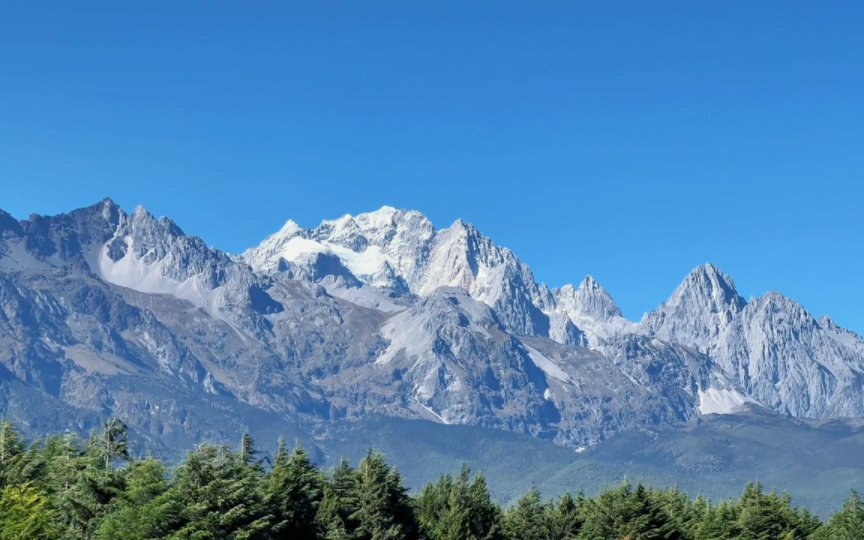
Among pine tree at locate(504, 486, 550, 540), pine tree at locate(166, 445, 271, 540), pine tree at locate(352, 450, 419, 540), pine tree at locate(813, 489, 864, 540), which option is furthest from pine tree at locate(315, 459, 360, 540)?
pine tree at locate(813, 489, 864, 540)

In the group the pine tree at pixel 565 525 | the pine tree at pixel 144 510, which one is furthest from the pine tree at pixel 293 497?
the pine tree at pixel 565 525

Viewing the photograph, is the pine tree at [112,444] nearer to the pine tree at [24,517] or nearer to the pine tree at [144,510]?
the pine tree at [24,517]

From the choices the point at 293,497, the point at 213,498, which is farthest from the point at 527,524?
the point at 213,498

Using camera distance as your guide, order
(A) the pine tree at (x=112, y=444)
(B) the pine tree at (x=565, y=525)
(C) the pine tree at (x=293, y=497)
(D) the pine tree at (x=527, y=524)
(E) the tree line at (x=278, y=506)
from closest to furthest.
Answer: (E) the tree line at (x=278, y=506), (A) the pine tree at (x=112, y=444), (C) the pine tree at (x=293, y=497), (D) the pine tree at (x=527, y=524), (B) the pine tree at (x=565, y=525)

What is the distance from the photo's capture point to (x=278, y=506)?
119 metres

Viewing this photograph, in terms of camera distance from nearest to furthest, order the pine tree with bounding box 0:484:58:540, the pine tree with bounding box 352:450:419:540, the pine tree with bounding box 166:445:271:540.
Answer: the pine tree with bounding box 0:484:58:540
the pine tree with bounding box 166:445:271:540
the pine tree with bounding box 352:450:419:540

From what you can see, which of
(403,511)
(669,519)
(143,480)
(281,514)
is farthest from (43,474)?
(669,519)

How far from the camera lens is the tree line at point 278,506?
8694 cm

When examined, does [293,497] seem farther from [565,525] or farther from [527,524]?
[565,525]

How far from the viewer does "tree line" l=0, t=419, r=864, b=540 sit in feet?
285

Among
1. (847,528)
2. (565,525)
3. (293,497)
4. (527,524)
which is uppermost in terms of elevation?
(527,524)

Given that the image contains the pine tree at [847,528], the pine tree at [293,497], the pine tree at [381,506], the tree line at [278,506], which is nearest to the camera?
the tree line at [278,506]

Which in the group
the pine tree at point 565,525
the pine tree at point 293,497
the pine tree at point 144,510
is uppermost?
the pine tree at point 565,525

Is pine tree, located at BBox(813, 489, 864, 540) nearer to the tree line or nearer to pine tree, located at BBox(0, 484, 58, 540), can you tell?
the tree line
